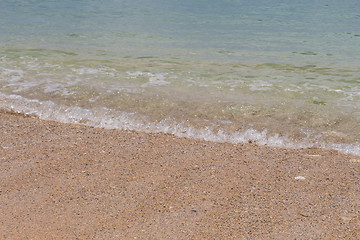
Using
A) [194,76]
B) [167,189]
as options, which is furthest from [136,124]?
[194,76]

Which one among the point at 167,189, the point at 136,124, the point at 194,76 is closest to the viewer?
the point at 167,189

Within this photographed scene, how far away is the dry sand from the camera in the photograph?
3.14 meters

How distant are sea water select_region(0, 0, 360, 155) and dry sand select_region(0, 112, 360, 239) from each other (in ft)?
2.24

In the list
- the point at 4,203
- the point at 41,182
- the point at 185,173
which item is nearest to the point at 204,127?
the point at 185,173

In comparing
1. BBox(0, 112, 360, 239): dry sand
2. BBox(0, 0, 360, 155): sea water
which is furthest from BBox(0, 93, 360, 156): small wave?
BBox(0, 112, 360, 239): dry sand

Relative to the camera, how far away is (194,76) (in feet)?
27.0

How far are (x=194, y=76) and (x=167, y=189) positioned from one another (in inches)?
186

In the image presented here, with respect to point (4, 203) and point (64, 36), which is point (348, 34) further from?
point (4, 203)

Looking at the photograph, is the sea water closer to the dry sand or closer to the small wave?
the small wave

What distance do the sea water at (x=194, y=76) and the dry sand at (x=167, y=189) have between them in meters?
0.68

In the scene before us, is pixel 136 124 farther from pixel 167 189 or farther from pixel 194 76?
pixel 194 76

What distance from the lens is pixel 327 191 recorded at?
3.77 m

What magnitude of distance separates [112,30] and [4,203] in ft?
39.6

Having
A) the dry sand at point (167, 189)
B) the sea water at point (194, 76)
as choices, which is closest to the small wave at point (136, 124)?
the sea water at point (194, 76)
